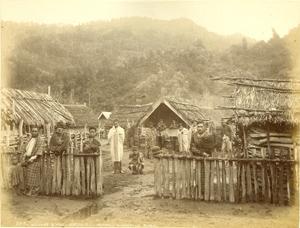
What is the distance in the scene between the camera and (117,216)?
246 inches

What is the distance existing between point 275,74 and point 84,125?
300 centimetres

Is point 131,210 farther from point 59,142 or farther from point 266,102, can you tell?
point 266,102

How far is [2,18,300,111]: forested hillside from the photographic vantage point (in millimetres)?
6516

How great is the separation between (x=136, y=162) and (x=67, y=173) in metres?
1.07

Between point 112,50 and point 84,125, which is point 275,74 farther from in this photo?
point 84,125

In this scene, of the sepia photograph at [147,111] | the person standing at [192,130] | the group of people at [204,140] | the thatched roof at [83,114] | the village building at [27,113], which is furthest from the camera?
the thatched roof at [83,114]

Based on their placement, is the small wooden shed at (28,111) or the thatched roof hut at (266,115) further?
the small wooden shed at (28,111)

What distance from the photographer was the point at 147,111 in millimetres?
6676

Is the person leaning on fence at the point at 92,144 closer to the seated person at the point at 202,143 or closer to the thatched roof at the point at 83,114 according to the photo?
the thatched roof at the point at 83,114

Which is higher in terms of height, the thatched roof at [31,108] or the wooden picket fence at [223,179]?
the thatched roof at [31,108]

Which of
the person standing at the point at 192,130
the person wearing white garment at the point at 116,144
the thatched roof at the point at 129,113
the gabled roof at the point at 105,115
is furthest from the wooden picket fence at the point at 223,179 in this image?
the gabled roof at the point at 105,115

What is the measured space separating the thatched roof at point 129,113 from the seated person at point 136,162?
420 millimetres

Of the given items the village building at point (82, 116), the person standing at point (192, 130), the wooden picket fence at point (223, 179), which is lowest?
the wooden picket fence at point (223, 179)

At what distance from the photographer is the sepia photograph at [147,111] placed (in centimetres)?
623
